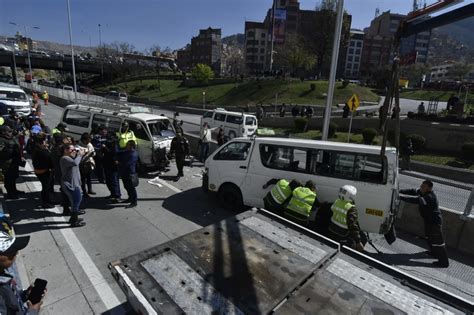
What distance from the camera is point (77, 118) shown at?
11836 millimetres

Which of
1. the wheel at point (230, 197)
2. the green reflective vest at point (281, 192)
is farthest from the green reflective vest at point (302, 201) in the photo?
the wheel at point (230, 197)

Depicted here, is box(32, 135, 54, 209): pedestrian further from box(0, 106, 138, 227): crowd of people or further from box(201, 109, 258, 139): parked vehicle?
box(201, 109, 258, 139): parked vehicle

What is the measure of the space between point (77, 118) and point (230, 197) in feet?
26.5

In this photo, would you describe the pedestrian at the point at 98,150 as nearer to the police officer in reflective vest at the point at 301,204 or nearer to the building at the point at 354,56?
the police officer in reflective vest at the point at 301,204

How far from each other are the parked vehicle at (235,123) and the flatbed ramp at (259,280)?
1499 centimetres

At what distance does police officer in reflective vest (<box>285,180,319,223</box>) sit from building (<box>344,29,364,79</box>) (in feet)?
345

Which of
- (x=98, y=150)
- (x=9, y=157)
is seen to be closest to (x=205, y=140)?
(x=98, y=150)

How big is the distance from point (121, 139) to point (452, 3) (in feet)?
26.6

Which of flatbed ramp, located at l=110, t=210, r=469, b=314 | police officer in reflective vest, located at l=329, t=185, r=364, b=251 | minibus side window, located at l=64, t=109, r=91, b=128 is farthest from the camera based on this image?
minibus side window, located at l=64, t=109, r=91, b=128

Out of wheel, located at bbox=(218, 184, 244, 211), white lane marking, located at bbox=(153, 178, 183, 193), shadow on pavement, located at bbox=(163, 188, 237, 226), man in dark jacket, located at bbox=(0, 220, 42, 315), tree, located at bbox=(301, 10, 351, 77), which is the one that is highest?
tree, located at bbox=(301, 10, 351, 77)

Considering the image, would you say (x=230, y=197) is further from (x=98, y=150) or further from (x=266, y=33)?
(x=266, y=33)

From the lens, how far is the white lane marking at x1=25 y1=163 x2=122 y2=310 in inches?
166

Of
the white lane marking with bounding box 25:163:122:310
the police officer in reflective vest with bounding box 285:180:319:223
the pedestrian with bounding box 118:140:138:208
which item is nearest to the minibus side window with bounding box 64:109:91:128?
the pedestrian with bounding box 118:140:138:208

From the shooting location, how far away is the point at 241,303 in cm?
277
